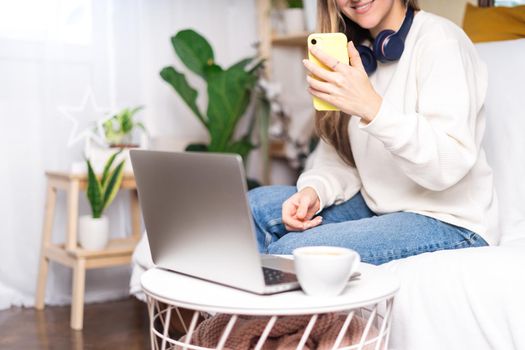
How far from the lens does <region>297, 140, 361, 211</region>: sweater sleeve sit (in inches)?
59.2

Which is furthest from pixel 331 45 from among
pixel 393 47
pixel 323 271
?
pixel 323 271

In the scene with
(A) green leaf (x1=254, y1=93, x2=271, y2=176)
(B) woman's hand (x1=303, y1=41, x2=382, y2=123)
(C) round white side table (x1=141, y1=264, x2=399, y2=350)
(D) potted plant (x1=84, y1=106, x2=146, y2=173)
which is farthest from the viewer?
(A) green leaf (x1=254, y1=93, x2=271, y2=176)

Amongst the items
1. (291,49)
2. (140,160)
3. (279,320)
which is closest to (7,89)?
(291,49)

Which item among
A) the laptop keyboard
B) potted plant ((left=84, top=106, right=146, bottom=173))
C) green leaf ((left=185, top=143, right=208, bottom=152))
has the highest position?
the laptop keyboard

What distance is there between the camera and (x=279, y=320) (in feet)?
3.26

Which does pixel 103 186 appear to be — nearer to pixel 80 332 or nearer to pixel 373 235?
pixel 80 332

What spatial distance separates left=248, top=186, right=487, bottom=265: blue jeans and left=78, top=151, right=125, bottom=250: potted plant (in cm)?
88

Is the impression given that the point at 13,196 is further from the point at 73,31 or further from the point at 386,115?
the point at 386,115

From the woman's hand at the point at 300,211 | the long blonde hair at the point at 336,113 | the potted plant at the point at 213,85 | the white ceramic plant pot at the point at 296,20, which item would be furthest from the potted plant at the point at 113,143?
the woman's hand at the point at 300,211

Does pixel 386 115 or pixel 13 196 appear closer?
pixel 386 115

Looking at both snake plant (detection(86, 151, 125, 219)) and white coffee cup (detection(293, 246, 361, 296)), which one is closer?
white coffee cup (detection(293, 246, 361, 296))

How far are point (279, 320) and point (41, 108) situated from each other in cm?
170

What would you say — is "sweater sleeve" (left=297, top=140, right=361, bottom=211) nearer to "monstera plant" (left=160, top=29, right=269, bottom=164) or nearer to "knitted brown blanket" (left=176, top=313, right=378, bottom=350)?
"knitted brown blanket" (left=176, top=313, right=378, bottom=350)

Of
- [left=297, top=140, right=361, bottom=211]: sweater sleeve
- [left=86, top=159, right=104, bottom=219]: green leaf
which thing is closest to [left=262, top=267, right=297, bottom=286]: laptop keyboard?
[left=297, top=140, right=361, bottom=211]: sweater sleeve
